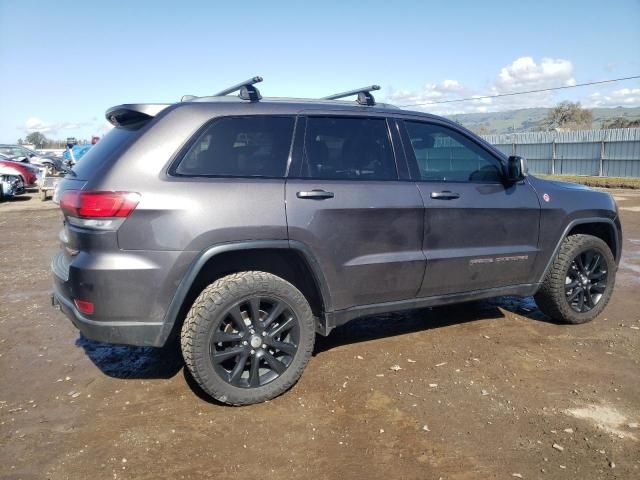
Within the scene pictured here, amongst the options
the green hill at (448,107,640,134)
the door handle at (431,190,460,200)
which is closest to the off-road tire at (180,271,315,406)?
the door handle at (431,190,460,200)

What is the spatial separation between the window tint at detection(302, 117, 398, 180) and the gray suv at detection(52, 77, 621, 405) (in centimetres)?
1

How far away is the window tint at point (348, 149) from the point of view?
3.51 metres

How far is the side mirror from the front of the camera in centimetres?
414

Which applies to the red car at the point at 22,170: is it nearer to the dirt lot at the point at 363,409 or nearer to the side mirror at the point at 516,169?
the dirt lot at the point at 363,409

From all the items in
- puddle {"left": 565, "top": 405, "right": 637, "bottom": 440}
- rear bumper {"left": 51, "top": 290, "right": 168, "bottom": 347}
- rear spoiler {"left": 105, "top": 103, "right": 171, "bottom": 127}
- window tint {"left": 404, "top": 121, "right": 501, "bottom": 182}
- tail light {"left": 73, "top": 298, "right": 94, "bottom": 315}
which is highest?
rear spoiler {"left": 105, "top": 103, "right": 171, "bottom": 127}

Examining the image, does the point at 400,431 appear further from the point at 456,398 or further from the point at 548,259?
the point at 548,259

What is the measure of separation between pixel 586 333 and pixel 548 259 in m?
0.76

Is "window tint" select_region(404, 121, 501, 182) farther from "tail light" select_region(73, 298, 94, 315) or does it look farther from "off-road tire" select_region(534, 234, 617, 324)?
"tail light" select_region(73, 298, 94, 315)

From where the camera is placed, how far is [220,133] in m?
3.27

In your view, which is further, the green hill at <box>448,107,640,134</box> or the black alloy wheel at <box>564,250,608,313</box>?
the green hill at <box>448,107,640,134</box>

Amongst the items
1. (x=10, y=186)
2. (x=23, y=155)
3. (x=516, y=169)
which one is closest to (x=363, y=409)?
(x=516, y=169)

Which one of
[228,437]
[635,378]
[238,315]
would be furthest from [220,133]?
[635,378]

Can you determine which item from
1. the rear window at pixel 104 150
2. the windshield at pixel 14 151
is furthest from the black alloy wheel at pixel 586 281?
the windshield at pixel 14 151

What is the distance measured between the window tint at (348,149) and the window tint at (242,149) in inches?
7.1
